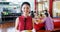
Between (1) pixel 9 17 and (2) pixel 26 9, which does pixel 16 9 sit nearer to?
(1) pixel 9 17

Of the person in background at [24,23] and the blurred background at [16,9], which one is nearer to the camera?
the person in background at [24,23]

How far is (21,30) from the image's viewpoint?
138 centimetres

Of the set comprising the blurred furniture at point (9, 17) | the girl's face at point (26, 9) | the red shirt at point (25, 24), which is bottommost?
the blurred furniture at point (9, 17)

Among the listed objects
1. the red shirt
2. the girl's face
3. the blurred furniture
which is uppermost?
the girl's face

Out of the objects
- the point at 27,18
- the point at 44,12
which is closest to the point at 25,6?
the point at 27,18

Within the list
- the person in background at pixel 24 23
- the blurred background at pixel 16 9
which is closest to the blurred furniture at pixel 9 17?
the blurred background at pixel 16 9

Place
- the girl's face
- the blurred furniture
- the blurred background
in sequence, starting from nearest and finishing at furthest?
the girl's face → the blurred background → the blurred furniture

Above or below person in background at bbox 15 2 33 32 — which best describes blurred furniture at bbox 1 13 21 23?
below

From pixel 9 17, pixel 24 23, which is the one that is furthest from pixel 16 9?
pixel 24 23

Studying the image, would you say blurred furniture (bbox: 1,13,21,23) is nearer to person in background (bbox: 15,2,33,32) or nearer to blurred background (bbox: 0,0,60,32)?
blurred background (bbox: 0,0,60,32)

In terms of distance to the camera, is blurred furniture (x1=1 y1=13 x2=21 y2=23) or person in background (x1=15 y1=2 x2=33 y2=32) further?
blurred furniture (x1=1 y1=13 x2=21 y2=23)

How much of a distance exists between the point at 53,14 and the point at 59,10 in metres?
0.20

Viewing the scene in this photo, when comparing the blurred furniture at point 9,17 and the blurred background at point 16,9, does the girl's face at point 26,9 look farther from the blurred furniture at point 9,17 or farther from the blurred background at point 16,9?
the blurred furniture at point 9,17

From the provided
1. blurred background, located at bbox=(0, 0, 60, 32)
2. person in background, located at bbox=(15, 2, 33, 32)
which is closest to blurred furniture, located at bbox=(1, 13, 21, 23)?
blurred background, located at bbox=(0, 0, 60, 32)
